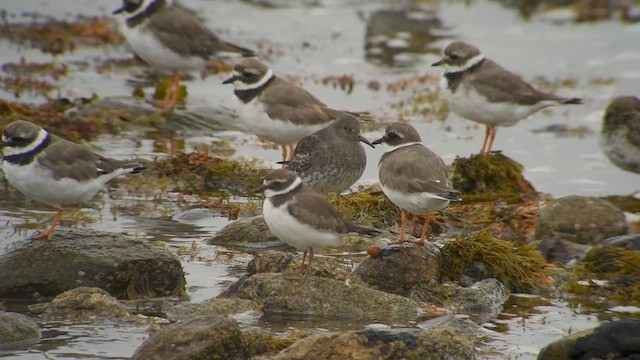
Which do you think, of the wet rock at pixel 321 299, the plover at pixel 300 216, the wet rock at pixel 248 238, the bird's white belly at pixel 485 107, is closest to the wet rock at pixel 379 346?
the wet rock at pixel 321 299

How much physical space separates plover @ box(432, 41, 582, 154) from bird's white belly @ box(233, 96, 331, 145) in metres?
2.25

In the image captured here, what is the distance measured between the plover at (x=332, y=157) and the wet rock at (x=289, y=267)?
204 centimetres

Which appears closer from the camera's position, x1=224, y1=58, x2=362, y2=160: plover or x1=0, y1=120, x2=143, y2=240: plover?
x1=0, y1=120, x2=143, y2=240: plover

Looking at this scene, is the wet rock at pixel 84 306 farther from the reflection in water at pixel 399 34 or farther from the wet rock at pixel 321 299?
the reflection in water at pixel 399 34

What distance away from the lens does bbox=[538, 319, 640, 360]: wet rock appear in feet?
28.2

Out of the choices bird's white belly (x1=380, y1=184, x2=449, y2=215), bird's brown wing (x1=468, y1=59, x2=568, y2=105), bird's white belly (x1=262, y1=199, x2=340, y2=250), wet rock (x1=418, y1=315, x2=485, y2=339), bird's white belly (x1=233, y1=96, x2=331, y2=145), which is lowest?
wet rock (x1=418, y1=315, x2=485, y2=339)

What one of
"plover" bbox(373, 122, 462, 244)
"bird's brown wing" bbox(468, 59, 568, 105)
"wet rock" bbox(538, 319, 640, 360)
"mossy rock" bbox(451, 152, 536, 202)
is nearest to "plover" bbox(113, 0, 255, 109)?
"bird's brown wing" bbox(468, 59, 568, 105)

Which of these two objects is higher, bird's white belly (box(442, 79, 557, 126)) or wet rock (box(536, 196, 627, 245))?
bird's white belly (box(442, 79, 557, 126))

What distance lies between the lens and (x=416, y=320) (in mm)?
10133

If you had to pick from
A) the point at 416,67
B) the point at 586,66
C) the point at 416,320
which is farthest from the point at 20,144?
the point at 586,66

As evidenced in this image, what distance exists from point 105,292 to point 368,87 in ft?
48.4

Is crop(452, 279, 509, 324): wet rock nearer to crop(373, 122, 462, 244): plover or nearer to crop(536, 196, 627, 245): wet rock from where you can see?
crop(373, 122, 462, 244): plover

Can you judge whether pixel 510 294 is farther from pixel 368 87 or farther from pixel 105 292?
pixel 368 87

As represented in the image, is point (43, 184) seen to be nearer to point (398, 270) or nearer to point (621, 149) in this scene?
point (398, 270)
